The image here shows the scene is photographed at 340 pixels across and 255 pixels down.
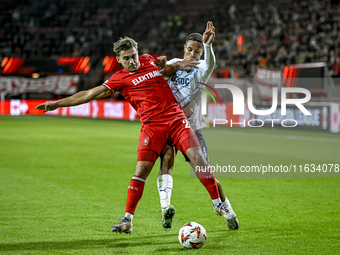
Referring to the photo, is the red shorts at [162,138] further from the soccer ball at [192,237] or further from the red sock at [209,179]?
the soccer ball at [192,237]

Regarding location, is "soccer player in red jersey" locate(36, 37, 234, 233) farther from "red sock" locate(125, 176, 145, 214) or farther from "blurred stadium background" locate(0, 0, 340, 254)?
"blurred stadium background" locate(0, 0, 340, 254)

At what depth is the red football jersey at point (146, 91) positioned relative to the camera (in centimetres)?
472

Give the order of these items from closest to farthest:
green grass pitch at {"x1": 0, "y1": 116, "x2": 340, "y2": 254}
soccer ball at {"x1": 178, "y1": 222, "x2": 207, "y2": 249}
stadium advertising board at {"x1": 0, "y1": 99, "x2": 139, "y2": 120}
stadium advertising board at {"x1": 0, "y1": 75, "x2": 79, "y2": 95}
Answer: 1. soccer ball at {"x1": 178, "y1": 222, "x2": 207, "y2": 249}
2. green grass pitch at {"x1": 0, "y1": 116, "x2": 340, "y2": 254}
3. stadium advertising board at {"x1": 0, "y1": 99, "x2": 139, "y2": 120}
4. stadium advertising board at {"x1": 0, "y1": 75, "x2": 79, "y2": 95}

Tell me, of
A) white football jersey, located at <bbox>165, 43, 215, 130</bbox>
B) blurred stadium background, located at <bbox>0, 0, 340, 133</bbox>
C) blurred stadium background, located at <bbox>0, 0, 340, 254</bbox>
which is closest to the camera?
blurred stadium background, located at <bbox>0, 0, 340, 254</bbox>

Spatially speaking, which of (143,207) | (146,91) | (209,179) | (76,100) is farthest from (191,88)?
(143,207)

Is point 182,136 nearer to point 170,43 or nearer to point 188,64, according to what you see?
point 188,64

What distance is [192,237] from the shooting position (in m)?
4.08

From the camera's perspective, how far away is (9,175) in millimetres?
8086

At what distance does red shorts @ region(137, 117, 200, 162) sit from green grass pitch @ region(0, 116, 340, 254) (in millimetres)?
840

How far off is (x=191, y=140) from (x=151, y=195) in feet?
7.13

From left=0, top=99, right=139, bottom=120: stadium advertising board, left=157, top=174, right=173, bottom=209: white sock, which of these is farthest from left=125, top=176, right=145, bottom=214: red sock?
left=0, top=99, right=139, bottom=120: stadium advertising board

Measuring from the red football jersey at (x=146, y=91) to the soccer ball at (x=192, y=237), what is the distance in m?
1.22

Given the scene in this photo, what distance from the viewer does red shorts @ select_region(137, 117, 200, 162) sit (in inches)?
183

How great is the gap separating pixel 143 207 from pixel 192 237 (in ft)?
5.94
